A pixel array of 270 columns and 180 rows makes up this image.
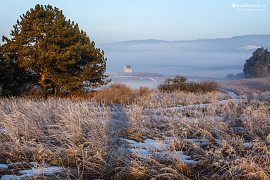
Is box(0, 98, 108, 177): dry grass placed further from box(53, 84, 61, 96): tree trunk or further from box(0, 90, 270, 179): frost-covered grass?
box(53, 84, 61, 96): tree trunk

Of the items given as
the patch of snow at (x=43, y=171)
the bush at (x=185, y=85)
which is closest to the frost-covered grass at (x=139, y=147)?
the patch of snow at (x=43, y=171)

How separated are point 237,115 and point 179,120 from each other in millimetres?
2101

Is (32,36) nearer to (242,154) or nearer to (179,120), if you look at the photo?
(179,120)

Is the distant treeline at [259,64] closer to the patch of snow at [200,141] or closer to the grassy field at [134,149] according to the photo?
the grassy field at [134,149]

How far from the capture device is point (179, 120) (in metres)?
7.71

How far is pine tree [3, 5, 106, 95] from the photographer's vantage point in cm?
2264

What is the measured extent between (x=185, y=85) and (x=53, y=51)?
10913 mm

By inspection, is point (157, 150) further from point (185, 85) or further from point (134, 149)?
point (185, 85)

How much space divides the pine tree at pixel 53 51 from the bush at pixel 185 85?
6.40 m

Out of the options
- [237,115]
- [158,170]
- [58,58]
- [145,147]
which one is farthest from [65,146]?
[58,58]

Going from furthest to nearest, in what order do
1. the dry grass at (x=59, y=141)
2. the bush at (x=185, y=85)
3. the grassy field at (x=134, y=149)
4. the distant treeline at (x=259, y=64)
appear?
the distant treeline at (x=259, y=64) → the bush at (x=185, y=85) → the dry grass at (x=59, y=141) → the grassy field at (x=134, y=149)

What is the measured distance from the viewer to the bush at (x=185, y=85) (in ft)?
92.4

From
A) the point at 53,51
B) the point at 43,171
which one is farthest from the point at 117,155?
the point at 53,51

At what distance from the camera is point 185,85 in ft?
94.4
